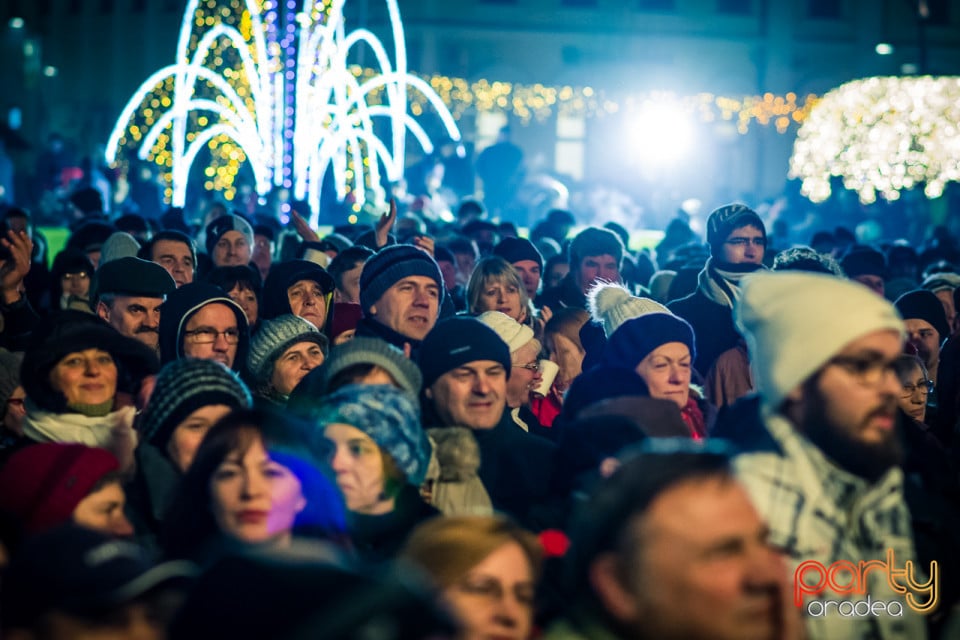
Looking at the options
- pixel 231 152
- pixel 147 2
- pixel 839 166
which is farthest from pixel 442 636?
pixel 147 2

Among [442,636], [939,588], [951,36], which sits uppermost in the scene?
[951,36]

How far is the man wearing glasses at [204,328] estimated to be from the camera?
7.85m

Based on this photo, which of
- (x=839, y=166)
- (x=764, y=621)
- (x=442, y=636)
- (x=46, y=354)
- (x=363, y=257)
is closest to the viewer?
(x=442, y=636)

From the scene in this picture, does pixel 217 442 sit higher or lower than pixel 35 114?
lower

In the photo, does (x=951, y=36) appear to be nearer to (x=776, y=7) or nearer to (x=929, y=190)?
(x=776, y=7)

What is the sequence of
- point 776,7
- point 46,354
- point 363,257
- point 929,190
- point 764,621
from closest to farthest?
point 764,621, point 46,354, point 363,257, point 929,190, point 776,7

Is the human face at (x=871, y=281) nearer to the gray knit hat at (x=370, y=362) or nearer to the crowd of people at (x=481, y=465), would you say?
the crowd of people at (x=481, y=465)

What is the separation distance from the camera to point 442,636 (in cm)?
273

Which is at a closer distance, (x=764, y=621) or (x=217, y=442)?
(x=764, y=621)

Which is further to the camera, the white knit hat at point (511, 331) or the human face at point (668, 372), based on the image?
the white knit hat at point (511, 331)

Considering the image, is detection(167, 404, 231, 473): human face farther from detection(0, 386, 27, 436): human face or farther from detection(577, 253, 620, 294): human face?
detection(577, 253, 620, 294): human face

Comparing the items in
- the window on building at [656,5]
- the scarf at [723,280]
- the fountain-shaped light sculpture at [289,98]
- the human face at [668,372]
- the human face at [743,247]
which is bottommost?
the human face at [668,372]

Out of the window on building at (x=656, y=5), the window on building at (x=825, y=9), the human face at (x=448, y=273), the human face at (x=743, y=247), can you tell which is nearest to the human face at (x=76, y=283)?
the human face at (x=448, y=273)

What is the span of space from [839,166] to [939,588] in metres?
26.2
